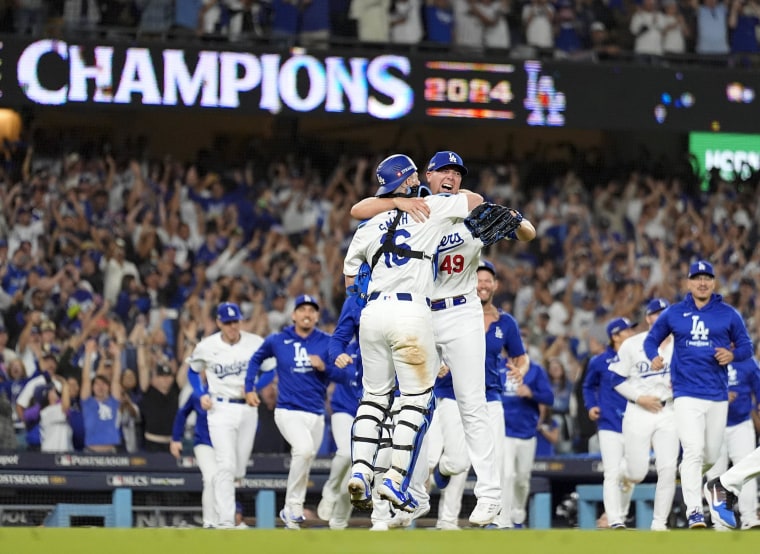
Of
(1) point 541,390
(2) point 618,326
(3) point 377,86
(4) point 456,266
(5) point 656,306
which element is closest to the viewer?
(4) point 456,266

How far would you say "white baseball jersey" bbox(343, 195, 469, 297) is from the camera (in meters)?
9.18

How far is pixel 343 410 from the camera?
43.2ft

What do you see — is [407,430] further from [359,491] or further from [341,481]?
[341,481]

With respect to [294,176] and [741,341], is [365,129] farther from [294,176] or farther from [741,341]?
[741,341]

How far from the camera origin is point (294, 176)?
21.9 metres

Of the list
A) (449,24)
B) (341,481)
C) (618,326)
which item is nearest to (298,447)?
(341,481)

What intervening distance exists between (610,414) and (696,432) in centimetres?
188

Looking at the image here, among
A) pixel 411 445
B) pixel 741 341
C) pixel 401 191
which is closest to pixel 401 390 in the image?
pixel 411 445

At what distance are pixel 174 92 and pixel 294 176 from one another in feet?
7.99

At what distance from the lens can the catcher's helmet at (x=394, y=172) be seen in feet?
30.9

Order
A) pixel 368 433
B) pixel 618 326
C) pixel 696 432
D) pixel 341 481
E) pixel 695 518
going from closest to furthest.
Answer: pixel 368 433
pixel 695 518
pixel 696 432
pixel 341 481
pixel 618 326

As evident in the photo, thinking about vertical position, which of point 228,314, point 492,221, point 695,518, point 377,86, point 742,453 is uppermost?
point 377,86

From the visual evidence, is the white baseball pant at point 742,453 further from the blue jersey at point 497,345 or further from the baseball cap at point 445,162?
the baseball cap at point 445,162

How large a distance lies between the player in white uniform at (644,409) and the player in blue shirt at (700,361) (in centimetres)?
94
